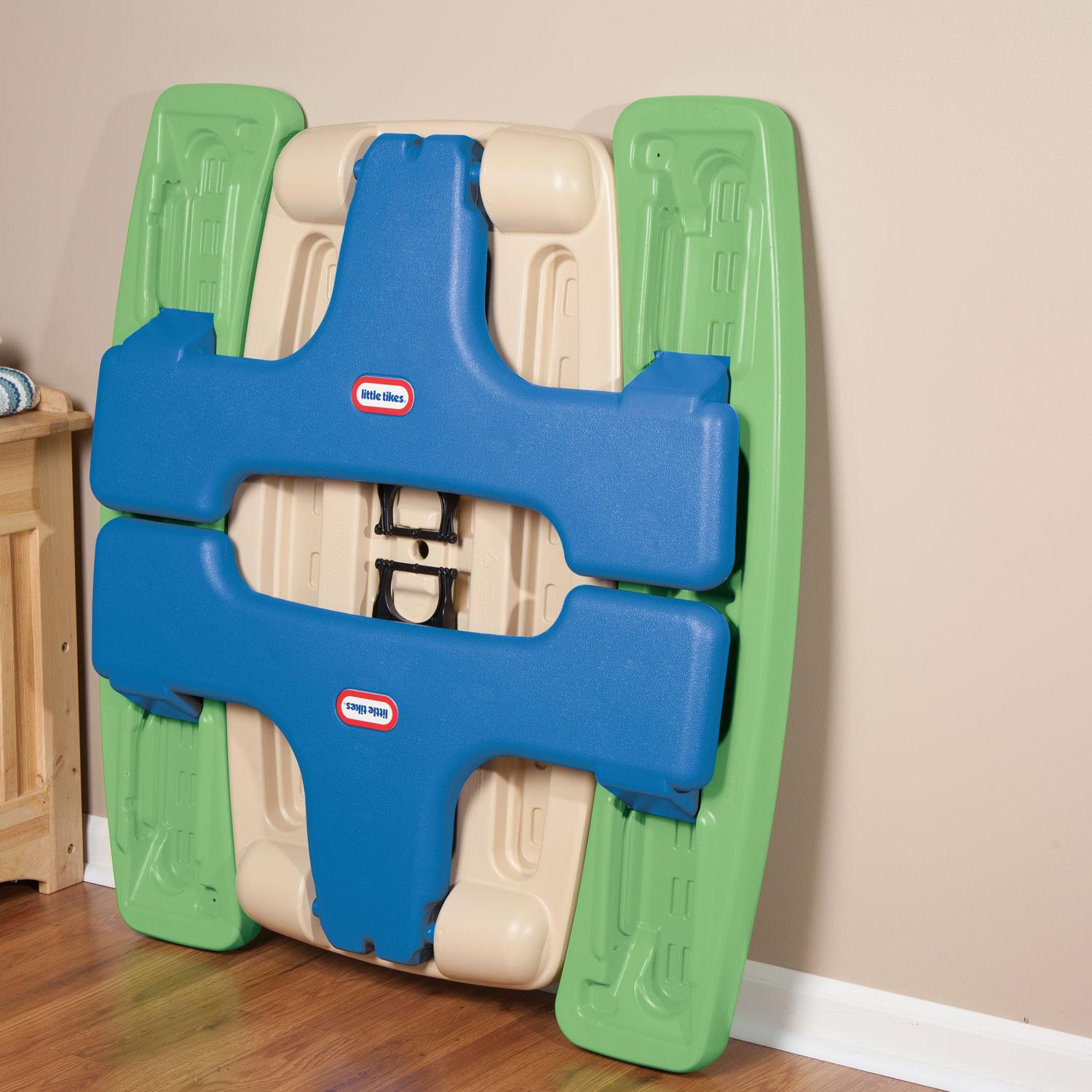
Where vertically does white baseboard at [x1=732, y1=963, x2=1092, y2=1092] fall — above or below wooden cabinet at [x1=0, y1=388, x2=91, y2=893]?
below

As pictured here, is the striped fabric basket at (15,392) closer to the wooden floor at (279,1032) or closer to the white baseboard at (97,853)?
the white baseboard at (97,853)

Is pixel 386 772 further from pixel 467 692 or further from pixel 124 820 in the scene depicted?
pixel 124 820

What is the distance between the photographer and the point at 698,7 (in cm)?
177

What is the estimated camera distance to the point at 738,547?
1728 millimetres

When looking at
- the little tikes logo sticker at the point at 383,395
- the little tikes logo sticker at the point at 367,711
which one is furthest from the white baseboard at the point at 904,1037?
the little tikes logo sticker at the point at 383,395

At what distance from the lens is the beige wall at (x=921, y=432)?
1674 mm

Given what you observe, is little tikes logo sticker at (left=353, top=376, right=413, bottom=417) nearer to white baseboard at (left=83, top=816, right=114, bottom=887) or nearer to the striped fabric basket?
the striped fabric basket

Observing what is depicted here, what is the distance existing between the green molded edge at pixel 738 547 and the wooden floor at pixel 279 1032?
0.11 metres

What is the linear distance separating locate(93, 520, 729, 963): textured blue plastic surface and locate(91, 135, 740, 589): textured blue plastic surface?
74mm

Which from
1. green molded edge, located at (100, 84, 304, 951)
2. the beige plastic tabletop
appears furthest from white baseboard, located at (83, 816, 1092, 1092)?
green molded edge, located at (100, 84, 304, 951)

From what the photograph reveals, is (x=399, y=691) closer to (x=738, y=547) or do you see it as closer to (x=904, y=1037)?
(x=738, y=547)

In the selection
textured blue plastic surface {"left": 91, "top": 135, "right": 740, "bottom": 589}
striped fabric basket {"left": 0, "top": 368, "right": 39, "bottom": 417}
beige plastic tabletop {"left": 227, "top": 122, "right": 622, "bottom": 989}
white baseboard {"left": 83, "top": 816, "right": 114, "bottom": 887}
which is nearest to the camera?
textured blue plastic surface {"left": 91, "top": 135, "right": 740, "bottom": 589}

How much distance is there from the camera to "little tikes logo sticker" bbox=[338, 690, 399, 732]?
1852mm

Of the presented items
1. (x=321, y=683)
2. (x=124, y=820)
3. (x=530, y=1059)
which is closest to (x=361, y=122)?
(x=321, y=683)
